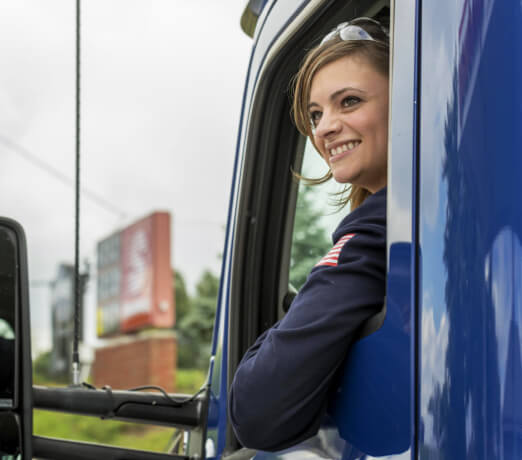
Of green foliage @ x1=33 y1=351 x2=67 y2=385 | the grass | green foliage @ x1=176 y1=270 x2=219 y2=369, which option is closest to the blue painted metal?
the grass

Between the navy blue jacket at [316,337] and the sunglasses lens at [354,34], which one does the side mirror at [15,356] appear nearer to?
the navy blue jacket at [316,337]

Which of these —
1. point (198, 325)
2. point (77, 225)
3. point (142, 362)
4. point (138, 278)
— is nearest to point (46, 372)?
point (142, 362)

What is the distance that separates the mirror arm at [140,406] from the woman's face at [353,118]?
0.90 metres

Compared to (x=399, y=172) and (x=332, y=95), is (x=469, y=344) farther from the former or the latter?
(x=332, y=95)

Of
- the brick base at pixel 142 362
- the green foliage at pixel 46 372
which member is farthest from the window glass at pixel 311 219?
the green foliage at pixel 46 372

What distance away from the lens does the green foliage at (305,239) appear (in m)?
1.97

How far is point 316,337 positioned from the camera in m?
1.07

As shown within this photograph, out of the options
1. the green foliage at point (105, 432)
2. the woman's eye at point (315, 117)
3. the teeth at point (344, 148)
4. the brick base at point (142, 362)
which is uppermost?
the woman's eye at point (315, 117)

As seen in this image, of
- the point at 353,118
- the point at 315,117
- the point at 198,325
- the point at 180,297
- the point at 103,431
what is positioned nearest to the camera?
the point at 353,118

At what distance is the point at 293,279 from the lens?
6.79ft

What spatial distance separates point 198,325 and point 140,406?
131 ft

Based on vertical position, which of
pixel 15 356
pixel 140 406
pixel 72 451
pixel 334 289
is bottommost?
pixel 72 451

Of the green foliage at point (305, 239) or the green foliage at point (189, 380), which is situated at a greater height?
the green foliage at point (305, 239)

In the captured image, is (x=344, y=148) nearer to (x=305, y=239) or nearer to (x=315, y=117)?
(x=315, y=117)
